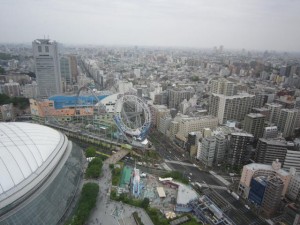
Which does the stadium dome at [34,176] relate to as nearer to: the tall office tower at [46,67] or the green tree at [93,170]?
the green tree at [93,170]

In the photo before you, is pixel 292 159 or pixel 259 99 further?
pixel 259 99

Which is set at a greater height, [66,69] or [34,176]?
[66,69]

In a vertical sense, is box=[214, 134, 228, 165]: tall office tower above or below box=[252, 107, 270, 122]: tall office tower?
below

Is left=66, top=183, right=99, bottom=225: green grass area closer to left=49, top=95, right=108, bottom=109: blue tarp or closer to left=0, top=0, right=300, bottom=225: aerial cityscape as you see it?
left=0, top=0, right=300, bottom=225: aerial cityscape

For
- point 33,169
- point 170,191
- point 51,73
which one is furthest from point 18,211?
point 51,73

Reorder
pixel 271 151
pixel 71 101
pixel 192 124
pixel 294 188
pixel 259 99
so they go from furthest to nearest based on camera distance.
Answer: pixel 259 99
pixel 71 101
pixel 192 124
pixel 271 151
pixel 294 188

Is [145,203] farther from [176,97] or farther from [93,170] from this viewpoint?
[176,97]

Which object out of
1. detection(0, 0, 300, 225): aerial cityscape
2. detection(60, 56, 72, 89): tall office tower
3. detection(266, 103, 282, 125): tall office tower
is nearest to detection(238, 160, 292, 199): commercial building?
detection(0, 0, 300, 225): aerial cityscape

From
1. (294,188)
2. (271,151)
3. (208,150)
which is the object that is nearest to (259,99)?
(271,151)
